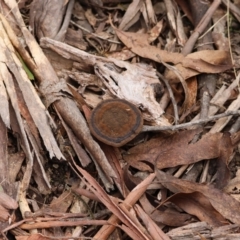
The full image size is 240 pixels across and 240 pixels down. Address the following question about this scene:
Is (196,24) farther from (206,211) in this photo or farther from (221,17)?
(206,211)

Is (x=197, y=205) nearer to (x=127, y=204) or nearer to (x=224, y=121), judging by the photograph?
(x=127, y=204)

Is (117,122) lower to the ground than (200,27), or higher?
lower

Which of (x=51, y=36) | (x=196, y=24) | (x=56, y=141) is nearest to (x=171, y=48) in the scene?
(x=196, y=24)

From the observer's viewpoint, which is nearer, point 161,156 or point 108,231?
point 108,231

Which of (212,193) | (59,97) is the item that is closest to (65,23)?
(59,97)

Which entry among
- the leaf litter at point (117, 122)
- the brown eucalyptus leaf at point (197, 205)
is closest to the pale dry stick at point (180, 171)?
the leaf litter at point (117, 122)

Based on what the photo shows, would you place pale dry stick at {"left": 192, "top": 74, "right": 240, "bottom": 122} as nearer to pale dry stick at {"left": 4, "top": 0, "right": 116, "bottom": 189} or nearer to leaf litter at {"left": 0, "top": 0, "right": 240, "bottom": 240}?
leaf litter at {"left": 0, "top": 0, "right": 240, "bottom": 240}

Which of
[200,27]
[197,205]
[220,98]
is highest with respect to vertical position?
[200,27]

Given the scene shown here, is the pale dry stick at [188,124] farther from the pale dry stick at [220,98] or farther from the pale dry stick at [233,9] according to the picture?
the pale dry stick at [233,9]
